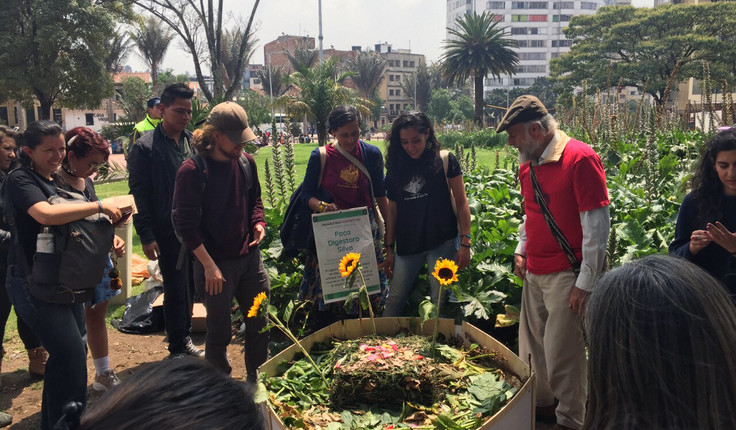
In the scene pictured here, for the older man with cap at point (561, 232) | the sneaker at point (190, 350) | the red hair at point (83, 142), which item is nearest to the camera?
the older man with cap at point (561, 232)

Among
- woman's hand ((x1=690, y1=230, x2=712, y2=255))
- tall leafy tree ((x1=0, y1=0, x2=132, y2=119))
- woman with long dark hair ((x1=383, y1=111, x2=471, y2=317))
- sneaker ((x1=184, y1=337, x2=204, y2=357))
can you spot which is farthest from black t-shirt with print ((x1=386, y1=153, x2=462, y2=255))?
tall leafy tree ((x1=0, y1=0, x2=132, y2=119))

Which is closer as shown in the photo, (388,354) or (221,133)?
(388,354)

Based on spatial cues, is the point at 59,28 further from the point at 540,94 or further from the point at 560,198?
the point at 540,94

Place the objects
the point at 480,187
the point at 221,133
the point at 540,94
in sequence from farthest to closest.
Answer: the point at 540,94
the point at 480,187
the point at 221,133

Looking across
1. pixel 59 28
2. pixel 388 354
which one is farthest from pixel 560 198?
pixel 59 28

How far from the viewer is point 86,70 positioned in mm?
25828

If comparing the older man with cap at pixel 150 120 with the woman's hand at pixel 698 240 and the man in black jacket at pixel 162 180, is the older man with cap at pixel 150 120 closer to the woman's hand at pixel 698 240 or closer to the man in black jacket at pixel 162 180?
the man in black jacket at pixel 162 180

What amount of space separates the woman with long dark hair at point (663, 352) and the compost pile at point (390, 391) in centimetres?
98

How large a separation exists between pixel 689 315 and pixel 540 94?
96319 millimetres

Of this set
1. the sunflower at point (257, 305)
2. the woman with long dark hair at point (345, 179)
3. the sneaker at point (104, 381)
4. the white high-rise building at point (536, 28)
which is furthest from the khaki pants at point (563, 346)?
the white high-rise building at point (536, 28)

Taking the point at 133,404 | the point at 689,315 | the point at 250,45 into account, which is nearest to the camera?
the point at 133,404

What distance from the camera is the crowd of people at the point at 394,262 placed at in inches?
52.5

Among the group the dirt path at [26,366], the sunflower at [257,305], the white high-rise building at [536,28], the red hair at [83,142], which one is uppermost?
the white high-rise building at [536,28]

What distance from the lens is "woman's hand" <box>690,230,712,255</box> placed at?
2959 millimetres
